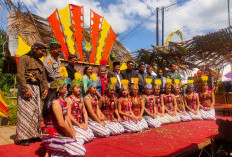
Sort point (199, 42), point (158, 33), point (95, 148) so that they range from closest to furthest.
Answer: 1. point (95, 148)
2. point (199, 42)
3. point (158, 33)

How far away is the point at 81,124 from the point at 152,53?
4.75 meters

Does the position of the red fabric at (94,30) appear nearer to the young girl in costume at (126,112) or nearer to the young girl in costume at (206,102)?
the young girl in costume at (126,112)

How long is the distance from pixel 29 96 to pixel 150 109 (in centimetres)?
282

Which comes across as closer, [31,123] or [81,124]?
[31,123]

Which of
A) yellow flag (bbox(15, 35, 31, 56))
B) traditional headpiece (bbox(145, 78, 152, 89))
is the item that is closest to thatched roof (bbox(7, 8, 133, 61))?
yellow flag (bbox(15, 35, 31, 56))

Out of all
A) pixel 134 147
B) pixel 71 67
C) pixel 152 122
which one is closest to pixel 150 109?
pixel 152 122

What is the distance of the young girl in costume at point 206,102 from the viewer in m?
5.51

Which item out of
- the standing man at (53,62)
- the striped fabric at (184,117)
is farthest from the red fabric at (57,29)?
the striped fabric at (184,117)

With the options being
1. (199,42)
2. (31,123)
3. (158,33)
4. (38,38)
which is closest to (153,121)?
(31,123)

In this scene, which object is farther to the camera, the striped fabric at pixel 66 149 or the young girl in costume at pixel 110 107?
the young girl in costume at pixel 110 107

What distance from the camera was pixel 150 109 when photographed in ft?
14.9

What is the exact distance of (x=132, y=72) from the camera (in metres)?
4.96

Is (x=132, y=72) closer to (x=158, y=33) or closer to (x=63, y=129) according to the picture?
(x=63, y=129)

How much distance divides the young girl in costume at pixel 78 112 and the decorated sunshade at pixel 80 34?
167 centimetres
